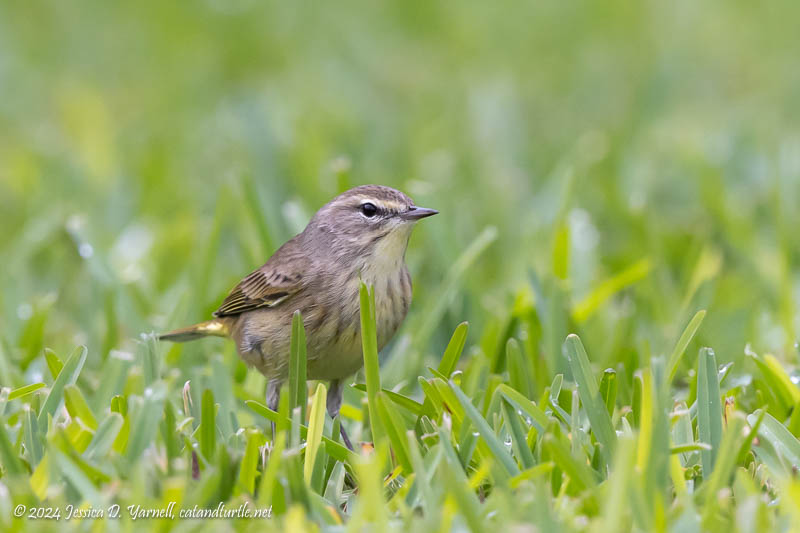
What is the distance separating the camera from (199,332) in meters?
3.80

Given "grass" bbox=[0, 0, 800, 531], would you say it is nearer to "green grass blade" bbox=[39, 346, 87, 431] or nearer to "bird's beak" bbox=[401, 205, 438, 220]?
"green grass blade" bbox=[39, 346, 87, 431]

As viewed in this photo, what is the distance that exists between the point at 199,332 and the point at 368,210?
2.55 feet

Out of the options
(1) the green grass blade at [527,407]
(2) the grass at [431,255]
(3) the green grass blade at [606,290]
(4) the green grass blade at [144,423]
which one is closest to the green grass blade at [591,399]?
(2) the grass at [431,255]

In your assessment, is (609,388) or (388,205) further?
(388,205)

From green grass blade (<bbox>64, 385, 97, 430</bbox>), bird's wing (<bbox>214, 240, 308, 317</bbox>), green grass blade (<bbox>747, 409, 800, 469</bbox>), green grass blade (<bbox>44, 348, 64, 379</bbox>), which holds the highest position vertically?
bird's wing (<bbox>214, 240, 308, 317</bbox>)

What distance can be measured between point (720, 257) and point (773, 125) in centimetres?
210

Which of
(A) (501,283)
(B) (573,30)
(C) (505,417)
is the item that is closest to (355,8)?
(B) (573,30)

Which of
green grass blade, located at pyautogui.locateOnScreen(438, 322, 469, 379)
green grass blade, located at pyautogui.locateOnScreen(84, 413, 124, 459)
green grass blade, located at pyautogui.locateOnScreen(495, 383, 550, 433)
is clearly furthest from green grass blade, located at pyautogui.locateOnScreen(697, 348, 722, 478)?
green grass blade, located at pyautogui.locateOnScreen(84, 413, 124, 459)

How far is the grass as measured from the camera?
8.18 feet

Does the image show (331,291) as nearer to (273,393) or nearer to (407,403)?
(273,393)

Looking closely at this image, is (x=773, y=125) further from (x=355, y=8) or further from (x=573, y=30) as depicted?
(x=355, y=8)

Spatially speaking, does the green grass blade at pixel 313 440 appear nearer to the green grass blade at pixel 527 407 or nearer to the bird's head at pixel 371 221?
the green grass blade at pixel 527 407

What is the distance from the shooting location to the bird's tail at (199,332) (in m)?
3.75

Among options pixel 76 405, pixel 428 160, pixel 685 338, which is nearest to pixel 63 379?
A: pixel 76 405
